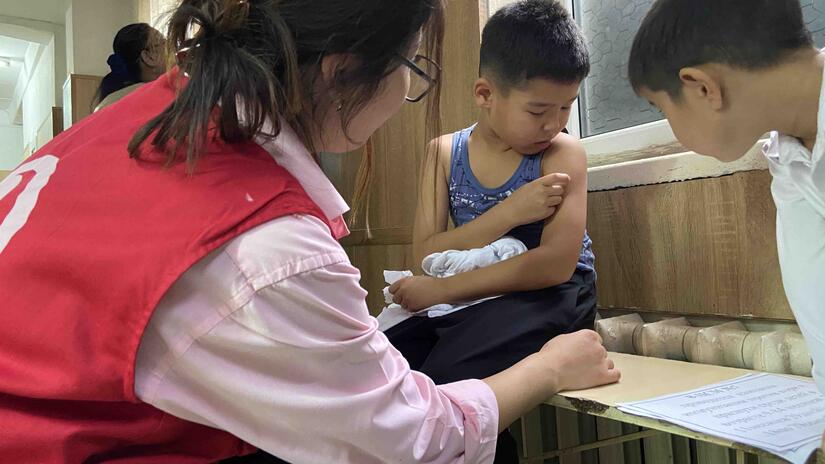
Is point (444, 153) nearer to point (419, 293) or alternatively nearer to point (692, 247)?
point (419, 293)

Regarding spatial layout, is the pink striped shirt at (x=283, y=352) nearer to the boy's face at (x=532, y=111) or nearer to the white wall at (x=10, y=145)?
the boy's face at (x=532, y=111)

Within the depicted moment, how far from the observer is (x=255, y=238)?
1.66 feet

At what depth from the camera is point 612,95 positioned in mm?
1490

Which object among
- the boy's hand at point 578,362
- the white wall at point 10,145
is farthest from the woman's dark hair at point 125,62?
the white wall at point 10,145

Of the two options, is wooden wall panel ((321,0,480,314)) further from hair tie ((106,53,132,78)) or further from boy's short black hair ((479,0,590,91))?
hair tie ((106,53,132,78))

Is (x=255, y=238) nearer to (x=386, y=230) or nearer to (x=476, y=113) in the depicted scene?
(x=476, y=113)

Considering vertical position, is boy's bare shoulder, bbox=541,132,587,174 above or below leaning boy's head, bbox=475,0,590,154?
below

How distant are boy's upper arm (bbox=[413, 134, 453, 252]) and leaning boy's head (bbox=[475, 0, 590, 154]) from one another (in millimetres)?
137

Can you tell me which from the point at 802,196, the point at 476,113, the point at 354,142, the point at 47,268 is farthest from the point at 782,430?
the point at 476,113

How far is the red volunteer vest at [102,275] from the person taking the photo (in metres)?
0.49

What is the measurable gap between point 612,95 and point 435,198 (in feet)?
1.81

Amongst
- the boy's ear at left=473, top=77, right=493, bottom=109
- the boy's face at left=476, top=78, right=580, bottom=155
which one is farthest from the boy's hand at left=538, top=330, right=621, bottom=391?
the boy's ear at left=473, top=77, right=493, bottom=109

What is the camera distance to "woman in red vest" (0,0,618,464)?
0.50 metres

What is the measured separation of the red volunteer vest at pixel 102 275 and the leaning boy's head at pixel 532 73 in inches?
24.1
